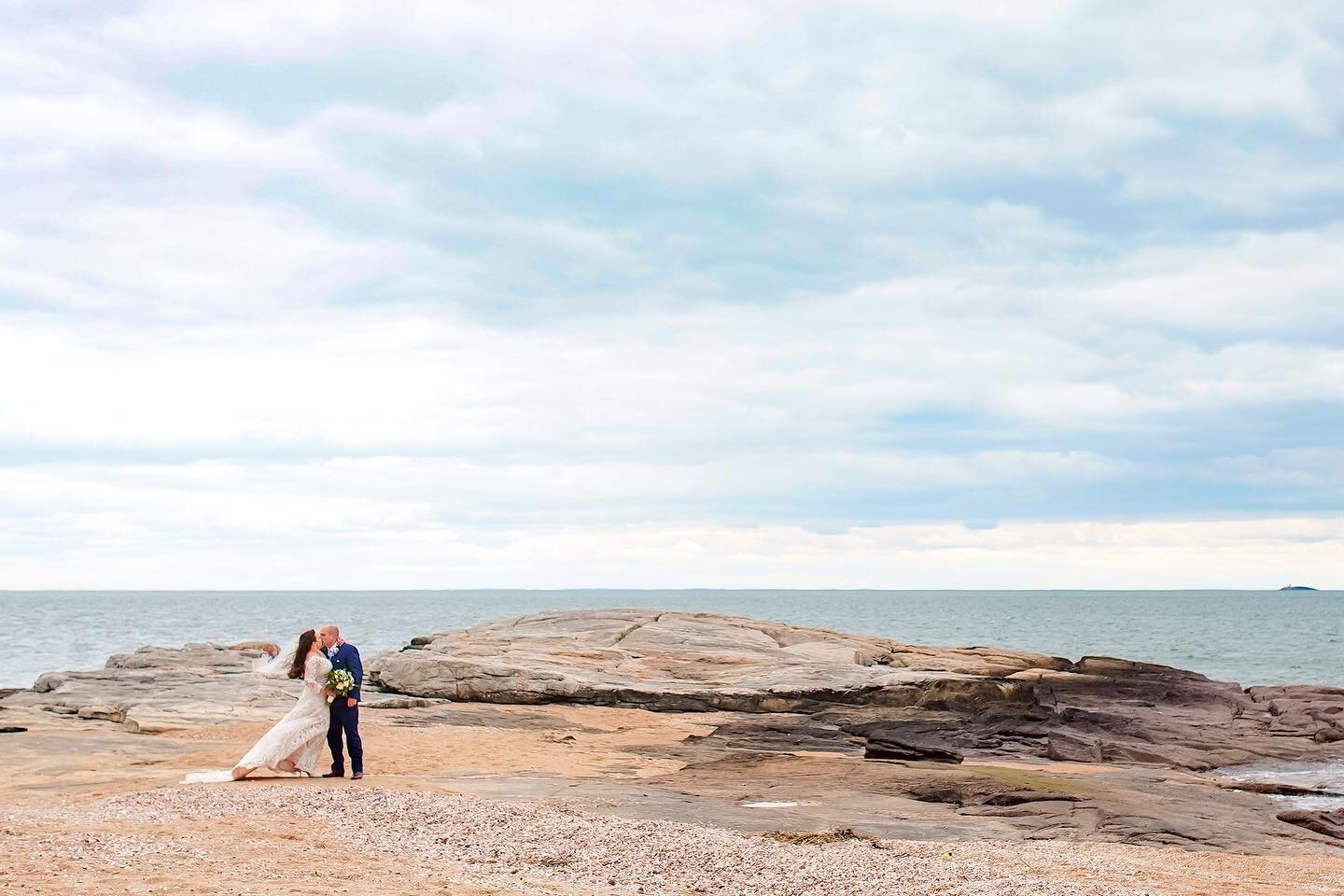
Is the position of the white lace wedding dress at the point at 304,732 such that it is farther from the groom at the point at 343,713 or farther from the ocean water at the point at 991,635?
the ocean water at the point at 991,635

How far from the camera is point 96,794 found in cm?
1642

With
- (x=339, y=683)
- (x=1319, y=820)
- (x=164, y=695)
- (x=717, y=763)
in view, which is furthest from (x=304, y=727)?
(x=1319, y=820)

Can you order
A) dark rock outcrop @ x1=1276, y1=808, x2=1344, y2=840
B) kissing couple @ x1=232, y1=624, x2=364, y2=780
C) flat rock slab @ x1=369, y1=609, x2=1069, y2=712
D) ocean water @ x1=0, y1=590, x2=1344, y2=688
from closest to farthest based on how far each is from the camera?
A: dark rock outcrop @ x1=1276, y1=808, x2=1344, y2=840
kissing couple @ x1=232, y1=624, x2=364, y2=780
flat rock slab @ x1=369, y1=609, x2=1069, y2=712
ocean water @ x1=0, y1=590, x2=1344, y2=688

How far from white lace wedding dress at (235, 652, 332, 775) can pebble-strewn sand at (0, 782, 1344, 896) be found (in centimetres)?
199

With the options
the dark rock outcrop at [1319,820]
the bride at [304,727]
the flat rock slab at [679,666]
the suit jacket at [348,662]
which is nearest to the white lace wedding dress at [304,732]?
the bride at [304,727]

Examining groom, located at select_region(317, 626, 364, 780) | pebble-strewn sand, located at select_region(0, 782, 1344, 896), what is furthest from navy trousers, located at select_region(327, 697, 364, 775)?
pebble-strewn sand, located at select_region(0, 782, 1344, 896)

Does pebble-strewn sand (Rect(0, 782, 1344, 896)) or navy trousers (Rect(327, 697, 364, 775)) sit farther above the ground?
navy trousers (Rect(327, 697, 364, 775))

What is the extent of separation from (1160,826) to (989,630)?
358ft

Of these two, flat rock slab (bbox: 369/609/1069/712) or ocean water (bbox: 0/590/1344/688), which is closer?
flat rock slab (bbox: 369/609/1069/712)

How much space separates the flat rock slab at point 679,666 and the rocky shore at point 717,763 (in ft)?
0.36

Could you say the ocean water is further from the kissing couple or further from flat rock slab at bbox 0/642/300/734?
the kissing couple

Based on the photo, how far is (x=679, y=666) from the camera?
36469mm

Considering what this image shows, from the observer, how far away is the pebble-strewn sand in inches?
464

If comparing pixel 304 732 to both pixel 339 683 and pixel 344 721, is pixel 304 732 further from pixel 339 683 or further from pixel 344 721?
pixel 339 683
